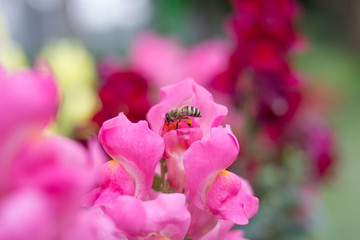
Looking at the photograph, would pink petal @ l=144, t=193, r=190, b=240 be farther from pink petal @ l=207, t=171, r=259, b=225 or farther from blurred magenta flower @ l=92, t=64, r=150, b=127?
blurred magenta flower @ l=92, t=64, r=150, b=127

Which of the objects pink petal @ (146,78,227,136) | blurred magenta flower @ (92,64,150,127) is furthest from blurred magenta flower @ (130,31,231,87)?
pink petal @ (146,78,227,136)

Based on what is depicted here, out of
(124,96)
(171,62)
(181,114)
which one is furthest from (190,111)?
(171,62)

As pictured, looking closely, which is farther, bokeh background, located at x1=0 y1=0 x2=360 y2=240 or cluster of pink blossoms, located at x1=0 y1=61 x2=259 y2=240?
bokeh background, located at x1=0 y1=0 x2=360 y2=240

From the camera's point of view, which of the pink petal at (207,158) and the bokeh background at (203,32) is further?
the bokeh background at (203,32)

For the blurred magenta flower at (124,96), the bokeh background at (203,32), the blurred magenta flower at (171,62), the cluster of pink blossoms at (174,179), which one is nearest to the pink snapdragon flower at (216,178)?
the cluster of pink blossoms at (174,179)

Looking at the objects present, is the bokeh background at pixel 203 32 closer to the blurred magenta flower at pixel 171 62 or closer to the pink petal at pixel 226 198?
the blurred magenta flower at pixel 171 62

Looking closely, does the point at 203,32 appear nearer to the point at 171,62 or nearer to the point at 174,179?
the point at 171,62
